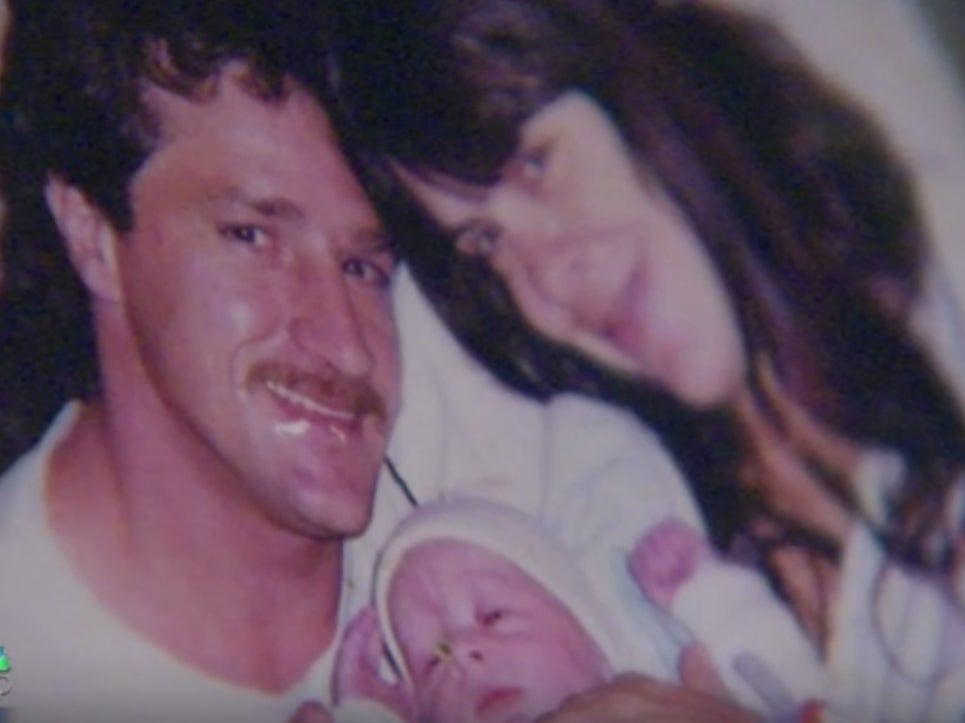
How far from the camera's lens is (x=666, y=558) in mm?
1161

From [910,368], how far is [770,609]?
0.21 meters

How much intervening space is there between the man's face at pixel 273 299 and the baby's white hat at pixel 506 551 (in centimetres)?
5

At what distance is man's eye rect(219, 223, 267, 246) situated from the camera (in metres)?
1.20

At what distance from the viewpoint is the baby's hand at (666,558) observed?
45.6 inches

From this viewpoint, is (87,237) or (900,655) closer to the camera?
(900,655)

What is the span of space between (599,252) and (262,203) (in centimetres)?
26

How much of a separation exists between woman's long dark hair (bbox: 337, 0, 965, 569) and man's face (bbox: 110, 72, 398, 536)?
4 centimetres

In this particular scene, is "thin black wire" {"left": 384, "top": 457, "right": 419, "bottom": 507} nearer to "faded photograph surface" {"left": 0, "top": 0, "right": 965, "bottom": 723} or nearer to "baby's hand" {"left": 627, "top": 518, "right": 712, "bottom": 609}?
"faded photograph surface" {"left": 0, "top": 0, "right": 965, "bottom": 723}

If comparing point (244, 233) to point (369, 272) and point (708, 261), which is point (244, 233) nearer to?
point (369, 272)

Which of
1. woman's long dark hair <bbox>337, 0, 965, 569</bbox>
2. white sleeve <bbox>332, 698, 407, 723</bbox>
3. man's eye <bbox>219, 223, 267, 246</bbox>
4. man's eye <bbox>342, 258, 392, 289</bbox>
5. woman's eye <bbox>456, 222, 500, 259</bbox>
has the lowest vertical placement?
white sleeve <bbox>332, 698, 407, 723</bbox>

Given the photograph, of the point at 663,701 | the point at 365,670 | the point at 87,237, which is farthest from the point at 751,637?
the point at 87,237

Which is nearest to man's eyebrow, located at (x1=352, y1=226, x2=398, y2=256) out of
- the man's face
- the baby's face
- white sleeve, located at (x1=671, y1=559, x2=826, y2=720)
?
the man's face

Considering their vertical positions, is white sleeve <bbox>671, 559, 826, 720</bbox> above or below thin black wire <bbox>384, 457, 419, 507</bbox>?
above

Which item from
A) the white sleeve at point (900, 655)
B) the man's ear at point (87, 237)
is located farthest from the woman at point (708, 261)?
the man's ear at point (87, 237)
